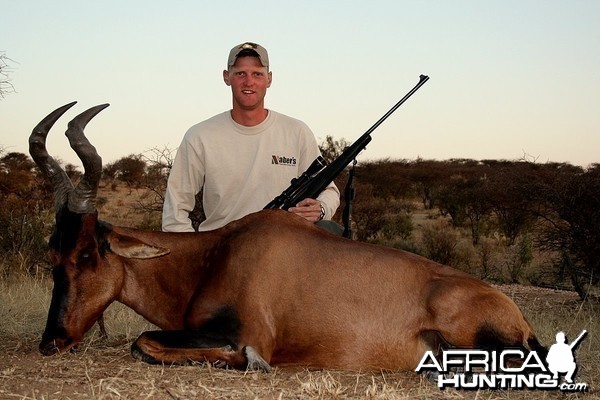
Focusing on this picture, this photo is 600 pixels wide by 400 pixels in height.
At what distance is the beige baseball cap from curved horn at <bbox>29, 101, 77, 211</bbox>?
191 cm

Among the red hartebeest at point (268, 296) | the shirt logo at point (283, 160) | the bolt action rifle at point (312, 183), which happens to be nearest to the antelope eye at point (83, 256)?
the red hartebeest at point (268, 296)

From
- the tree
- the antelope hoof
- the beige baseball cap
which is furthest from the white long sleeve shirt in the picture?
the tree

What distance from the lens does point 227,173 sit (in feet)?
22.5

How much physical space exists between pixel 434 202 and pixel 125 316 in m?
26.5

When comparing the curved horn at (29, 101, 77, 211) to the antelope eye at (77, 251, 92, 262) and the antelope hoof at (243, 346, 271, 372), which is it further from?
the antelope hoof at (243, 346, 271, 372)

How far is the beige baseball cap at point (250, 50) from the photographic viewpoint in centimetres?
695

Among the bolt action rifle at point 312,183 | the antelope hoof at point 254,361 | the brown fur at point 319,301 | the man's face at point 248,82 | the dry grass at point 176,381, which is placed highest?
the man's face at point 248,82

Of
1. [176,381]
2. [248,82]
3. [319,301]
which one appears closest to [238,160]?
[248,82]

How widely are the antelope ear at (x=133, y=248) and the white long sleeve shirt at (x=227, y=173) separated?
4.85 ft

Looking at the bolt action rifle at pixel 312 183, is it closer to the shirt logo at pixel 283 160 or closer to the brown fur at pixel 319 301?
the shirt logo at pixel 283 160

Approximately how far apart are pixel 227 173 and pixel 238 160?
0.15m

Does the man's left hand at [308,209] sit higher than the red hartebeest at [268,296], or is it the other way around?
the man's left hand at [308,209]

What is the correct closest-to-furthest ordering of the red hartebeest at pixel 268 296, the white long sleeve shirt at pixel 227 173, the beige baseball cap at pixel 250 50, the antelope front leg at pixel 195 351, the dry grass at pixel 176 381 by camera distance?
the dry grass at pixel 176 381, the antelope front leg at pixel 195 351, the red hartebeest at pixel 268 296, the white long sleeve shirt at pixel 227 173, the beige baseball cap at pixel 250 50

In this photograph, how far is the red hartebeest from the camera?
16.3 feet
